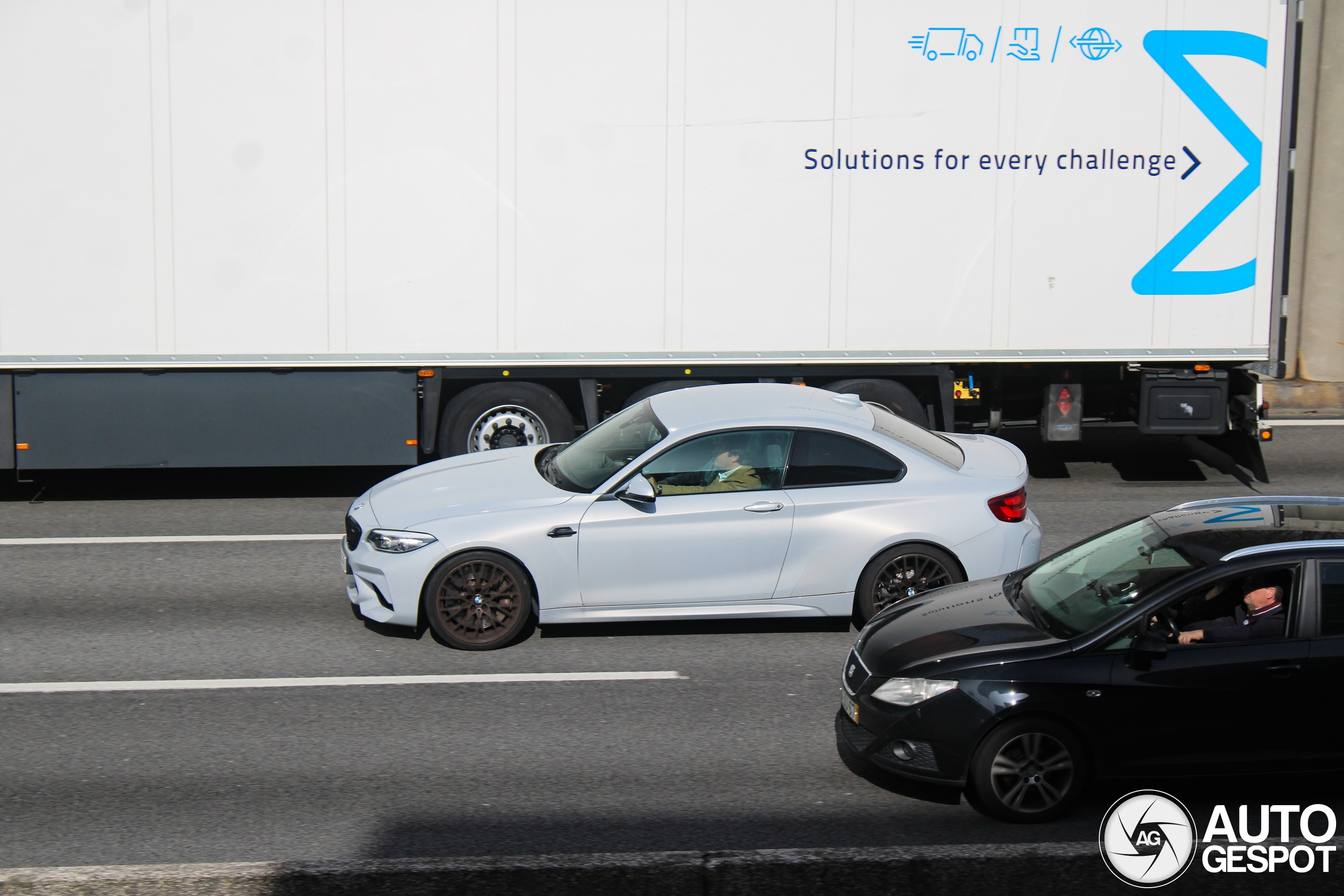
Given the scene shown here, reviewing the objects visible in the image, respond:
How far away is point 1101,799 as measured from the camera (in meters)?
5.70

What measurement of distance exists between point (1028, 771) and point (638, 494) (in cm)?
296

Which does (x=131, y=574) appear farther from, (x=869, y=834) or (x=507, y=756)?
(x=869, y=834)

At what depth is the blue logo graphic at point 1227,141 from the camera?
11.2 m

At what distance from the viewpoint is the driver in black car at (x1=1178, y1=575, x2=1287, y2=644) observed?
5.46 meters

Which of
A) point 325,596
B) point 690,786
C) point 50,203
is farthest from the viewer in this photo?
point 50,203

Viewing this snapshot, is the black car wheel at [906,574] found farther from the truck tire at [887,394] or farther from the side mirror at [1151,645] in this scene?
the truck tire at [887,394]

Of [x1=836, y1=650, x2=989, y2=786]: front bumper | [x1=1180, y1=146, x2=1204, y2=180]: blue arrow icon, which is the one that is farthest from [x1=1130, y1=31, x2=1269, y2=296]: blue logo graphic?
[x1=836, y1=650, x2=989, y2=786]: front bumper

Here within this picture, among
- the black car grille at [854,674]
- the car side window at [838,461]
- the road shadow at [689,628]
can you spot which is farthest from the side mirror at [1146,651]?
the road shadow at [689,628]

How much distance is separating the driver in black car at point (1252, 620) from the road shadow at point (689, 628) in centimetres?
293

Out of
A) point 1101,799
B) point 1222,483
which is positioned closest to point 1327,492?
point 1222,483

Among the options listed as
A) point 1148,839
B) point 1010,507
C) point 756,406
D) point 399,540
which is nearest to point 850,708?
point 1148,839

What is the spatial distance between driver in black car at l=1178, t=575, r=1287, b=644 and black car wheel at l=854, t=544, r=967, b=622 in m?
2.36

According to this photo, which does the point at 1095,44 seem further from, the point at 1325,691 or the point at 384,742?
the point at 384,742

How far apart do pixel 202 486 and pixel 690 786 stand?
793 cm
